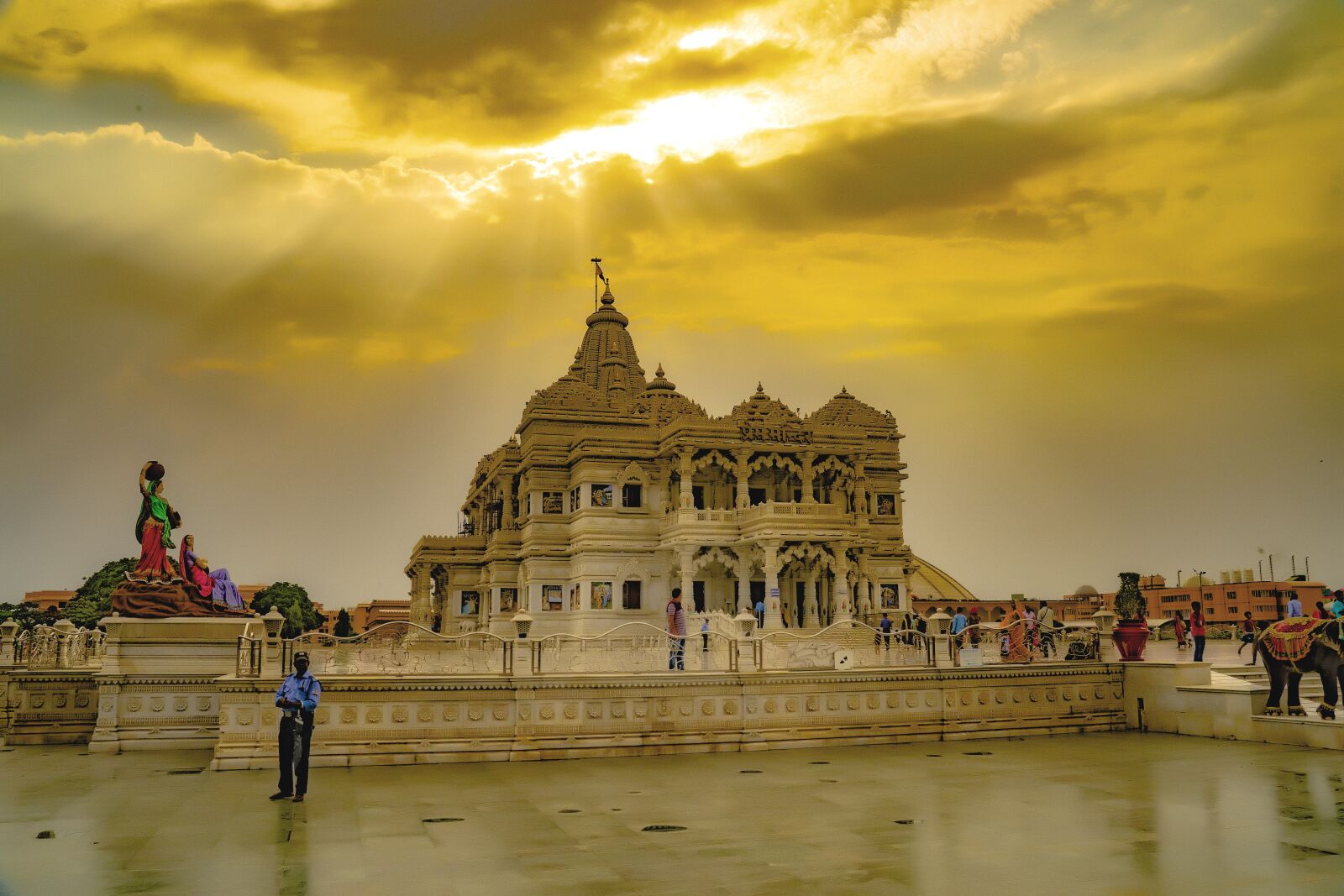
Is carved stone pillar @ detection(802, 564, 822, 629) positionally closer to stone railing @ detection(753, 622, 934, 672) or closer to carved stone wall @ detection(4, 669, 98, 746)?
stone railing @ detection(753, 622, 934, 672)

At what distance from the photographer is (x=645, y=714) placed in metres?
19.0

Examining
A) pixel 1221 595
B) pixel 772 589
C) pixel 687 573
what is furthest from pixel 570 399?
pixel 1221 595

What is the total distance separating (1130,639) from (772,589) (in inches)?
712

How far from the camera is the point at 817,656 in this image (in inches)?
840

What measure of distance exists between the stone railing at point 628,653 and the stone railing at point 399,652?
0.90 meters

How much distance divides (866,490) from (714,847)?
143ft

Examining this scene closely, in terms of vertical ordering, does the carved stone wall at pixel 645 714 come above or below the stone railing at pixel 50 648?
below

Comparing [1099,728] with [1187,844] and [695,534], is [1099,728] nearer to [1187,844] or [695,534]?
[1187,844]

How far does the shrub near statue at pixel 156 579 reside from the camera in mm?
21328

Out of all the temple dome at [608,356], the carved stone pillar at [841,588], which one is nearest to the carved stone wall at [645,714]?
the carved stone pillar at [841,588]

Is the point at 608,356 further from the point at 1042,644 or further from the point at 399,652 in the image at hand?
the point at 399,652

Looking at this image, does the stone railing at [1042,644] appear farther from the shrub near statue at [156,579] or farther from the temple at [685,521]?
the temple at [685,521]

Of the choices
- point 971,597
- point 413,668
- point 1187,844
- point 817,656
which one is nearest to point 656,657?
point 817,656

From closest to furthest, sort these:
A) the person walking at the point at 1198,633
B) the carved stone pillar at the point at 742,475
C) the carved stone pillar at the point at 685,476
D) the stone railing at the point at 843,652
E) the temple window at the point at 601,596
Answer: the stone railing at the point at 843,652 → the person walking at the point at 1198,633 → the carved stone pillar at the point at 685,476 → the carved stone pillar at the point at 742,475 → the temple window at the point at 601,596
